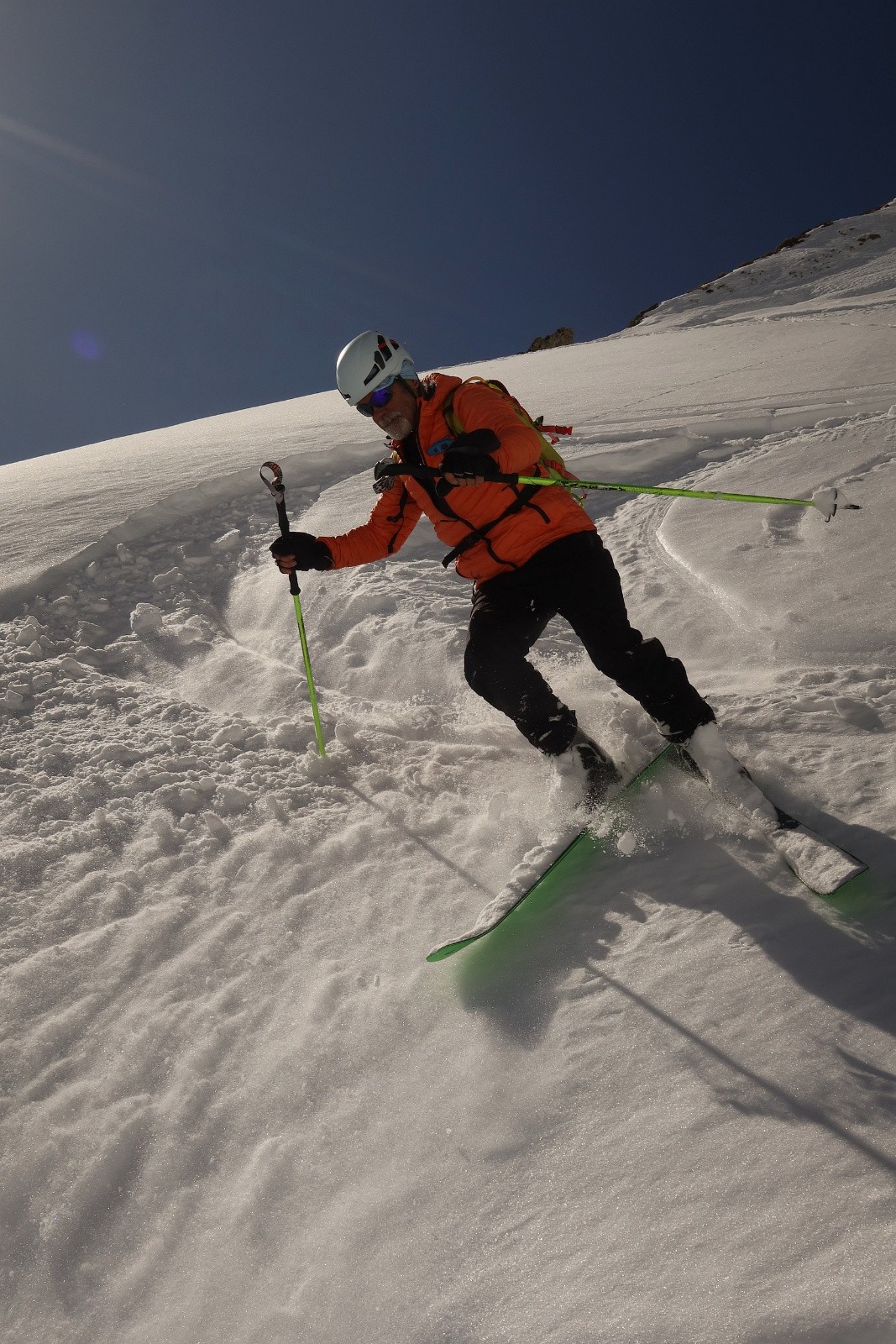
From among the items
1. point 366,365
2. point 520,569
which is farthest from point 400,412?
point 520,569

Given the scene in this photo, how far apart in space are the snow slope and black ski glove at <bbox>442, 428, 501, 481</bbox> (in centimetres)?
138

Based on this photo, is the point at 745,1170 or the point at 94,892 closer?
the point at 745,1170

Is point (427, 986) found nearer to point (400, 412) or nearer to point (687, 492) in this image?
point (400, 412)

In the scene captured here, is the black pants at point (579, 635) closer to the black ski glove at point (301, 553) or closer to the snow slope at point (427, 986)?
the snow slope at point (427, 986)

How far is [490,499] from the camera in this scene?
3176 millimetres

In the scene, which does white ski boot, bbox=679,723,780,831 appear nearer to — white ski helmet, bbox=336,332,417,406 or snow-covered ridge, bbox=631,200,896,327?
white ski helmet, bbox=336,332,417,406

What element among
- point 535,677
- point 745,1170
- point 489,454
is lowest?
point 745,1170

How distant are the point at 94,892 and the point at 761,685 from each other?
3175mm

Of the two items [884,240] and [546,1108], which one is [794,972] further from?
[884,240]

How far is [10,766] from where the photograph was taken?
12.9 ft

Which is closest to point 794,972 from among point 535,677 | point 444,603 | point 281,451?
point 535,677

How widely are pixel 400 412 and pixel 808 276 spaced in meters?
27.3

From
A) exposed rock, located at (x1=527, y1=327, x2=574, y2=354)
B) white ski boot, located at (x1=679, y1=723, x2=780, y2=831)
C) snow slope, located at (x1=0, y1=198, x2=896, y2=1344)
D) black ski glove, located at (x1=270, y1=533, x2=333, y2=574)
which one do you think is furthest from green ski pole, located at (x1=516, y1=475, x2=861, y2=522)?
exposed rock, located at (x1=527, y1=327, x2=574, y2=354)

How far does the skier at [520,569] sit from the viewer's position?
308cm
